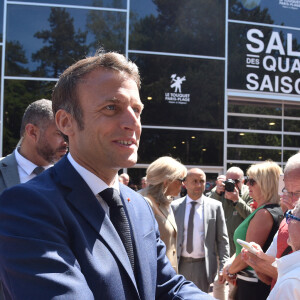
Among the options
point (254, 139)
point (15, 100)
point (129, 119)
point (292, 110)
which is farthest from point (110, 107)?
point (292, 110)

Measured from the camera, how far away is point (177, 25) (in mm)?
12695

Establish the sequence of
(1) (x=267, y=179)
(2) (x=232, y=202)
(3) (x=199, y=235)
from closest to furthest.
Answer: (1) (x=267, y=179)
(3) (x=199, y=235)
(2) (x=232, y=202)

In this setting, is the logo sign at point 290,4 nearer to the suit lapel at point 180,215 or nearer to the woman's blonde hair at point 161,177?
the suit lapel at point 180,215

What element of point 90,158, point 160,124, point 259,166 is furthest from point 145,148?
point 90,158

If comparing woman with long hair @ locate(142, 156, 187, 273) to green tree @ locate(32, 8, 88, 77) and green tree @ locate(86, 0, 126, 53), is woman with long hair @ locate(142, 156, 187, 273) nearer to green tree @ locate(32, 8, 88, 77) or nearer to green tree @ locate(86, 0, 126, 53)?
green tree @ locate(32, 8, 88, 77)

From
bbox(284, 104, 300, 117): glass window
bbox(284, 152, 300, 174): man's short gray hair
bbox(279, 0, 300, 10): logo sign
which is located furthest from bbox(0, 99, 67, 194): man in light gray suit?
bbox(279, 0, 300, 10): logo sign

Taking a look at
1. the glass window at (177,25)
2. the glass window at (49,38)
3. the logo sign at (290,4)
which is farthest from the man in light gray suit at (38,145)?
the logo sign at (290,4)

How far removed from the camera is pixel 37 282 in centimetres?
103

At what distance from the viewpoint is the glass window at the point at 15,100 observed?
463 inches

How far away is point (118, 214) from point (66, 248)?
1.10ft

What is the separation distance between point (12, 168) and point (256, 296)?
7.81 feet

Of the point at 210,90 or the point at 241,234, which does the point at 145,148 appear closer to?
the point at 210,90

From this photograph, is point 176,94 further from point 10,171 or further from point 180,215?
point 10,171

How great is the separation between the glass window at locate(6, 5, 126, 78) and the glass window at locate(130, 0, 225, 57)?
3.08 feet
